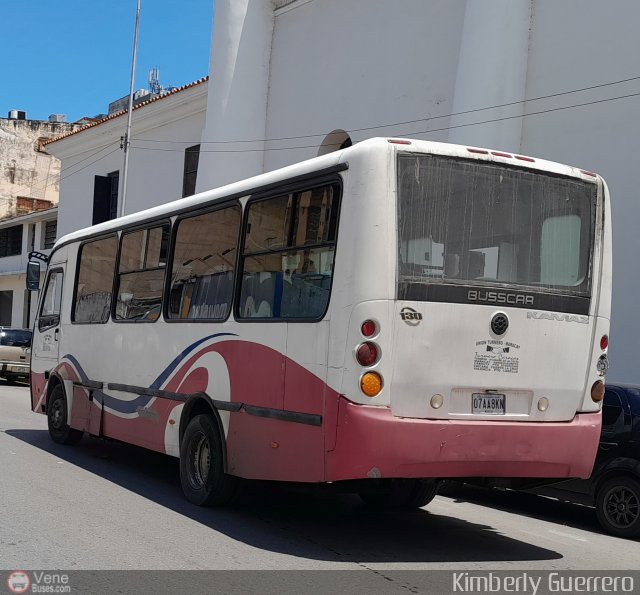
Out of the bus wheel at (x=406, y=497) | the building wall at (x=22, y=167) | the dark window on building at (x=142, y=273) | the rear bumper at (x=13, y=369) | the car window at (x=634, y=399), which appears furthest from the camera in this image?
the building wall at (x=22, y=167)

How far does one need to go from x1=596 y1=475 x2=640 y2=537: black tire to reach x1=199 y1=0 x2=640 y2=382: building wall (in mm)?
6029

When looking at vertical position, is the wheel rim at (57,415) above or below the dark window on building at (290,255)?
below

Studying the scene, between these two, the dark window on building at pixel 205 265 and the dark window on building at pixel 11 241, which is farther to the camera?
the dark window on building at pixel 11 241

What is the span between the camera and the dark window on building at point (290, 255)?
7.03 meters

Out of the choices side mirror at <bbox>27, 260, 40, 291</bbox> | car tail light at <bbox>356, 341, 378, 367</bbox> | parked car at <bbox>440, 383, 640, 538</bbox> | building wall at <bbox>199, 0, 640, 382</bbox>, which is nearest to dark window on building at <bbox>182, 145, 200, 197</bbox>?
building wall at <bbox>199, 0, 640, 382</bbox>

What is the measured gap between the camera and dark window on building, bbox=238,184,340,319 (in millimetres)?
7031

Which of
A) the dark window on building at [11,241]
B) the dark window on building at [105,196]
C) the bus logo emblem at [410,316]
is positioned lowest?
the bus logo emblem at [410,316]

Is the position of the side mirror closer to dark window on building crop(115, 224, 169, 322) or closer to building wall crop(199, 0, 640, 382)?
dark window on building crop(115, 224, 169, 322)

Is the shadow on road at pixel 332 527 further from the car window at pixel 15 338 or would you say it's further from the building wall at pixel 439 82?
the car window at pixel 15 338

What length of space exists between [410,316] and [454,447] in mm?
1019

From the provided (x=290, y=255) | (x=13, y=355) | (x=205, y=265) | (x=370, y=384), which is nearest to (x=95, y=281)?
(x=205, y=265)

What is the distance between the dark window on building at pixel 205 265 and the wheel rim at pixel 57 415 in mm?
3775

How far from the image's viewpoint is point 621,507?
895 centimetres

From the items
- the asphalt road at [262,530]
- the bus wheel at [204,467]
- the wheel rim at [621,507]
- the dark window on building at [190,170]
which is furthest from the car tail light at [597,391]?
the dark window on building at [190,170]
